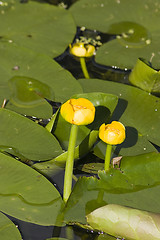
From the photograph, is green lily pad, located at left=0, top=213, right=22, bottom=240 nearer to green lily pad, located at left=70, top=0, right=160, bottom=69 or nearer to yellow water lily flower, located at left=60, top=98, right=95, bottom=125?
yellow water lily flower, located at left=60, top=98, right=95, bottom=125

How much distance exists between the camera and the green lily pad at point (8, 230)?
4.20ft

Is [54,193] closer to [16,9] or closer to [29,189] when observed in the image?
[29,189]

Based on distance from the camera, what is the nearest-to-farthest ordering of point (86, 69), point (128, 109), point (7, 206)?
point (7, 206)
point (128, 109)
point (86, 69)

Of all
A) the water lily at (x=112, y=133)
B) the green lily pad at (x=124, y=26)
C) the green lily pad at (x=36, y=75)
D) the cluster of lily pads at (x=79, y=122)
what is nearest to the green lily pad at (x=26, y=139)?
the cluster of lily pads at (x=79, y=122)

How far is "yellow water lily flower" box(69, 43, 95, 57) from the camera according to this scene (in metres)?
2.01

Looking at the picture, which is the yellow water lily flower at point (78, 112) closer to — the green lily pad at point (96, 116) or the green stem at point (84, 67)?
the green lily pad at point (96, 116)

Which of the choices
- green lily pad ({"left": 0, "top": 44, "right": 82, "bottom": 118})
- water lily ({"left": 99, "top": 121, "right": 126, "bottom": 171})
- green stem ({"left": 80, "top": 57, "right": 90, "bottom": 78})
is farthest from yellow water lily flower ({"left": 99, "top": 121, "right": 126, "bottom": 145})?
green stem ({"left": 80, "top": 57, "right": 90, "bottom": 78})

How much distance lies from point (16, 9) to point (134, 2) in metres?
0.68

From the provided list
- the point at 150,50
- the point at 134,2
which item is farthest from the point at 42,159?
the point at 134,2

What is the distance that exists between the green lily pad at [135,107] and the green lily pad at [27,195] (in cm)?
45

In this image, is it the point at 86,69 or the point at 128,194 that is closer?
the point at 128,194

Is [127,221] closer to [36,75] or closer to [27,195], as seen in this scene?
[27,195]

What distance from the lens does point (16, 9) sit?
229cm

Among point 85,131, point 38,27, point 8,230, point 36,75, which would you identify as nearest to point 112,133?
point 85,131
